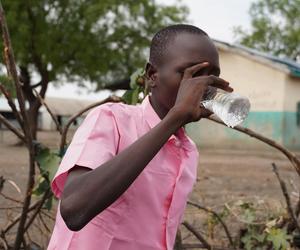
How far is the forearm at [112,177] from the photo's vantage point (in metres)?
0.88

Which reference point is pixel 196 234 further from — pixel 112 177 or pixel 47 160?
pixel 112 177

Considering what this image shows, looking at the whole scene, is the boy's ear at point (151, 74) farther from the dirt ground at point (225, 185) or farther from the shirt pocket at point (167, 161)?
the dirt ground at point (225, 185)

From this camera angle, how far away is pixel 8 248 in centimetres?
256

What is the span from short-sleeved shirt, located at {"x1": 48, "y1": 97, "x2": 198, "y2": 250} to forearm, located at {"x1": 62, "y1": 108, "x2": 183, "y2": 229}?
0.07 m

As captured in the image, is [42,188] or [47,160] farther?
[42,188]

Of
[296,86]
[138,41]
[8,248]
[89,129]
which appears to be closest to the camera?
[89,129]

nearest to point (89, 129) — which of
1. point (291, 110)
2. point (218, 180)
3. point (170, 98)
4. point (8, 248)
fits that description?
point (170, 98)

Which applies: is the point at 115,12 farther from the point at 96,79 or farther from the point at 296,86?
the point at 296,86

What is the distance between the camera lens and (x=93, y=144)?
38.2 inches

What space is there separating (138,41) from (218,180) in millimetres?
10629

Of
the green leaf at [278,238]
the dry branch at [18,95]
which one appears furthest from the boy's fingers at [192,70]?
the green leaf at [278,238]

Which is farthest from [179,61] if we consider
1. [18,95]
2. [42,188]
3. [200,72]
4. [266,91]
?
[266,91]

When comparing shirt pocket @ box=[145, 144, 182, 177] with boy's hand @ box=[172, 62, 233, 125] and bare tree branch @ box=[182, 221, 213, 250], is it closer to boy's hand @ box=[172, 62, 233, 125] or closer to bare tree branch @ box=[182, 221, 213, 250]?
boy's hand @ box=[172, 62, 233, 125]

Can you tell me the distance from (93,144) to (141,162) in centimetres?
12
